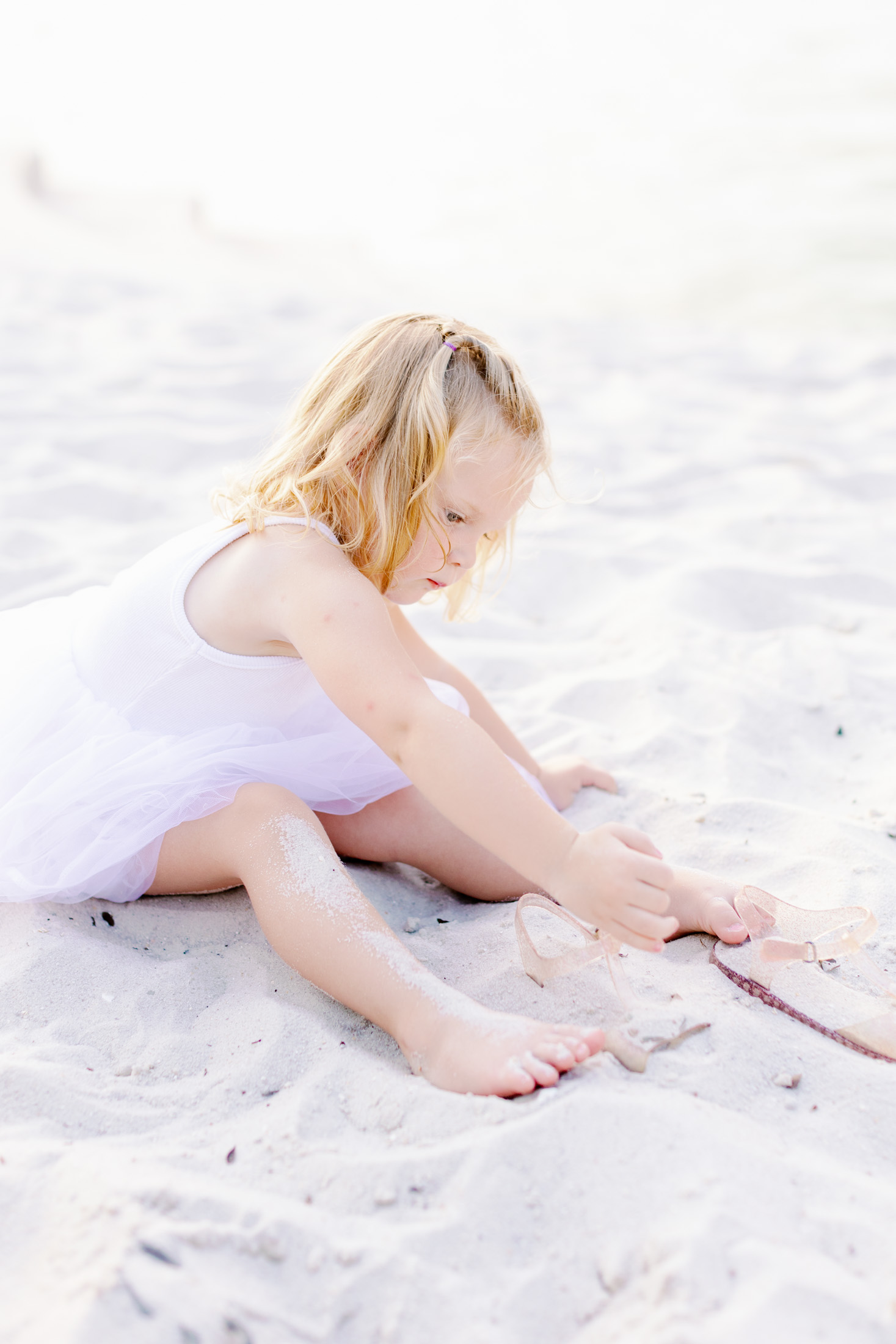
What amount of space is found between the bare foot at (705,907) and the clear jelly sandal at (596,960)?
0.44ft

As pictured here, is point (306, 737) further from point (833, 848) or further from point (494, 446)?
point (833, 848)

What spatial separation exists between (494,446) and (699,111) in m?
13.7

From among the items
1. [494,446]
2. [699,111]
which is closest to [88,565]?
[494,446]

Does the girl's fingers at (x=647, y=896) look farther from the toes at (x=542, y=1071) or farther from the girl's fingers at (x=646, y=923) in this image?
the toes at (x=542, y=1071)

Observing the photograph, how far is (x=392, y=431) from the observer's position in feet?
5.32

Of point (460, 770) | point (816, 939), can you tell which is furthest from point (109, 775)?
point (816, 939)

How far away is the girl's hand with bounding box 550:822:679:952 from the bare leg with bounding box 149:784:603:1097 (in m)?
0.14

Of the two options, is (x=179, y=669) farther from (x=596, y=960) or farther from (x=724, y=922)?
(x=724, y=922)

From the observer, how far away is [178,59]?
A: 1530 centimetres

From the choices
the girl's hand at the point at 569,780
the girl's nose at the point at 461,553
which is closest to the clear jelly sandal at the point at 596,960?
the girl's hand at the point at 569,780

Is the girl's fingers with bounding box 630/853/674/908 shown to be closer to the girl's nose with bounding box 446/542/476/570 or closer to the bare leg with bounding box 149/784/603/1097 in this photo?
the bare leg with bounding box 149/784/603/1097

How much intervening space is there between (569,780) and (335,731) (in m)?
0.50

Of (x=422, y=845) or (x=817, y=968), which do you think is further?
(x=422, y=845)

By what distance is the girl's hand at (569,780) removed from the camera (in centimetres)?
206
